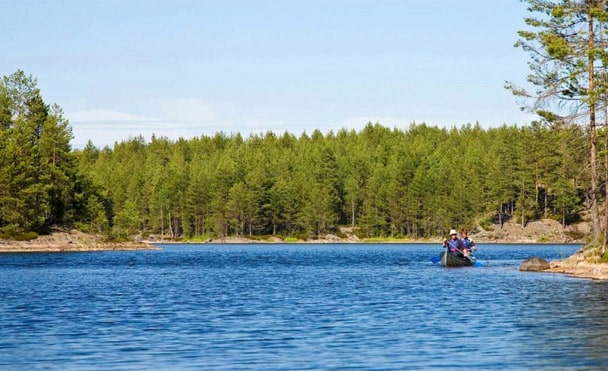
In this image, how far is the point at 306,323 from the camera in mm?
35000

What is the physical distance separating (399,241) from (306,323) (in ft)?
488

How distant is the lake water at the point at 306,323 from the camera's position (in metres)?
26.1

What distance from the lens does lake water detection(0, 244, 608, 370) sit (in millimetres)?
26109

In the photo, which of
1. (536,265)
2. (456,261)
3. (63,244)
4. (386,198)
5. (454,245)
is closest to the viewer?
(536,265)

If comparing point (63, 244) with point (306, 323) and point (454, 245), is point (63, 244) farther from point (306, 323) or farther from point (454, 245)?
point (306, 323)

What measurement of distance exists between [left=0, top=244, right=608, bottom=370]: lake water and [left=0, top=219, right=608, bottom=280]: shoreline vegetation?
2612 mm

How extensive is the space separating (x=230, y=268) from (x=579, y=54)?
35.1m

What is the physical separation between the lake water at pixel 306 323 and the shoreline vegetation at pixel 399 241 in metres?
2.61

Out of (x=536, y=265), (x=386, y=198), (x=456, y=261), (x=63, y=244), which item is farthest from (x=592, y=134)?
(x=386, y=198)

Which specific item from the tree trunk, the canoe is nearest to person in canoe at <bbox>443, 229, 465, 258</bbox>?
the canoe

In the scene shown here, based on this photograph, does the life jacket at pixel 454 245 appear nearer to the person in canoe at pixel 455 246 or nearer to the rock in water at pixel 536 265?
the person in canoe at pixel 455 246

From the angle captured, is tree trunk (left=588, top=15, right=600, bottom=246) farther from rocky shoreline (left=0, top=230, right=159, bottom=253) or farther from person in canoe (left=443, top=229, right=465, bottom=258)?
rocky shoreline (left=0, top=230, right=159, bottom=253)

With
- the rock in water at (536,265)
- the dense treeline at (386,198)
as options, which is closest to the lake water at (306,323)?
the rock in water at (536,265)

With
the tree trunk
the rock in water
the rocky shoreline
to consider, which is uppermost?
the tree trunk
